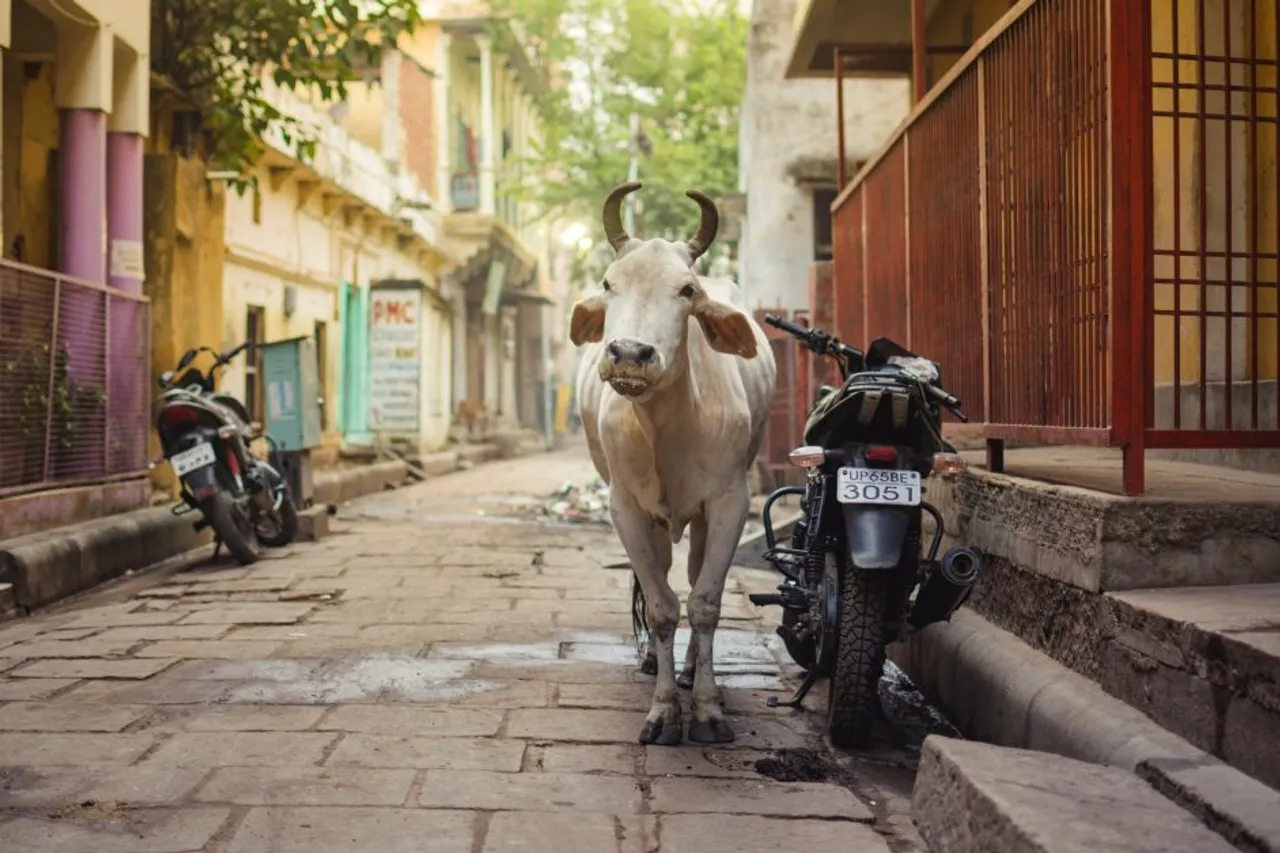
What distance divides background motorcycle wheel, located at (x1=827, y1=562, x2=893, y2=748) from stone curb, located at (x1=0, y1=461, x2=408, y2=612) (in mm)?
4960

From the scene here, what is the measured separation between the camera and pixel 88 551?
26.0 ft

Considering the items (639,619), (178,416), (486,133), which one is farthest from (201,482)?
(486,133)

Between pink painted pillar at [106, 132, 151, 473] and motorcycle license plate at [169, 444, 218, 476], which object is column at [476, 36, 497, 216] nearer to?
pink painted pillar at [106, 132, 151, 473]

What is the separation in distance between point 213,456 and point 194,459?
0.42ft

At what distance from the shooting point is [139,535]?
348 inches

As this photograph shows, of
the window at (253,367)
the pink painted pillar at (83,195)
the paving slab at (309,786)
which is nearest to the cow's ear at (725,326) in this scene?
the paving slab at (309,786)

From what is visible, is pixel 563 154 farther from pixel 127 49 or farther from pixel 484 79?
pixel 127 49


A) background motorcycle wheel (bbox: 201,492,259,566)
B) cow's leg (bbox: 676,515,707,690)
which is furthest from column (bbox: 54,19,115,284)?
cow's leg (bbox: 676,515,707,690)

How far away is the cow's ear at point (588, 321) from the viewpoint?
4.50 m

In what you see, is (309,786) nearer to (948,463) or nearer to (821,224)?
(948,463)

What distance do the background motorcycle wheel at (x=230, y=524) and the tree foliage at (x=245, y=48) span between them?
353cm

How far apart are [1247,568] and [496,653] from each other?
325 cm

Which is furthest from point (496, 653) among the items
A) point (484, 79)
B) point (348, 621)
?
point (484, 79)

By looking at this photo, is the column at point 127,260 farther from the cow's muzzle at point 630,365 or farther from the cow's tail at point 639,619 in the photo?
the cow's muzzle at point 630,365
